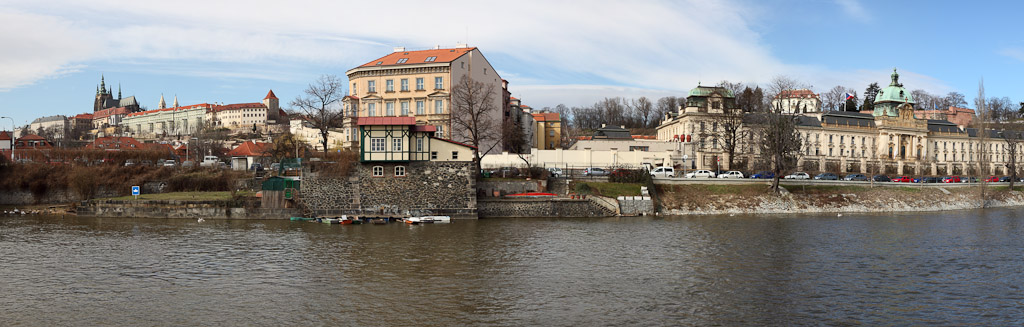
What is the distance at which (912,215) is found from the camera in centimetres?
4741

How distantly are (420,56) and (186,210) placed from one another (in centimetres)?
2832

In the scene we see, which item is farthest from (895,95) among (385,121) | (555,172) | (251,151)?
(251,151)

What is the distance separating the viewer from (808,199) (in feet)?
166

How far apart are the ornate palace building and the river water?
42.8 m

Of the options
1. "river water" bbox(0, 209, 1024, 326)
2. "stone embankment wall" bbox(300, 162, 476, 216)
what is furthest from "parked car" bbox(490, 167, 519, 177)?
"river water" bbox(0, 209, 1024, 326)

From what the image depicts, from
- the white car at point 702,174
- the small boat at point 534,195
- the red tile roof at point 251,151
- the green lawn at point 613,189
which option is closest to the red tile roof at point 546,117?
the red tile roof at point 251,151

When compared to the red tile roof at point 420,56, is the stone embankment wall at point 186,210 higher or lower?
lower

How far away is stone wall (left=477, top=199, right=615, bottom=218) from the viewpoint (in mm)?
43000

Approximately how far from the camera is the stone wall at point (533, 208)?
1693 inches

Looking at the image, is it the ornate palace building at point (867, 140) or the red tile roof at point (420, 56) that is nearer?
the red tile roof at point (420, 56)

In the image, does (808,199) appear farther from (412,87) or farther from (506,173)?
(412,87)

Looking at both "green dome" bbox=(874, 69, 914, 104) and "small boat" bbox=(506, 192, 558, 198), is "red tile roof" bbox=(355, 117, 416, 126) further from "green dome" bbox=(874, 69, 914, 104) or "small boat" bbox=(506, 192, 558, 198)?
"green dome" bbox=(874, 69, 914, 104)

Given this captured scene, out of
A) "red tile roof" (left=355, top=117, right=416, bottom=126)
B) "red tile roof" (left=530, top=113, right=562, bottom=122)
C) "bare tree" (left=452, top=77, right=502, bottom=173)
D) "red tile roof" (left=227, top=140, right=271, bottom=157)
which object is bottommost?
"red tile roof" (left=227, top=140, right=271, bottom=157)

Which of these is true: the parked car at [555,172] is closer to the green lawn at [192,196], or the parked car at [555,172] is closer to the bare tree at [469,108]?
the bare tree at [469,108]
